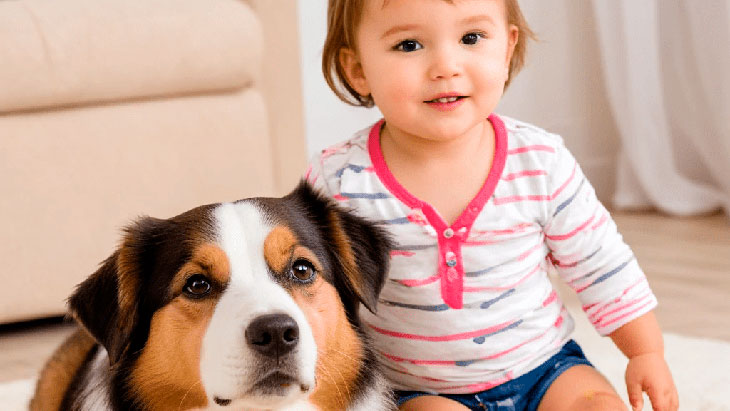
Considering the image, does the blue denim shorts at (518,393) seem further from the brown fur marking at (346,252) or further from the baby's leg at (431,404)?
the brown fur marking at (346,252)

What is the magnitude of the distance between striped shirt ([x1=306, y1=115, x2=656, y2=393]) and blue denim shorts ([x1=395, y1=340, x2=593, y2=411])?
0.01m

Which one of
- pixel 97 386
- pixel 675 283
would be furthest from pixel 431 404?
pixel 675 283

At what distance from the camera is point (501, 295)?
1.53m

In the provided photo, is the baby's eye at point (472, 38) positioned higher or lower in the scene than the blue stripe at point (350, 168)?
higher

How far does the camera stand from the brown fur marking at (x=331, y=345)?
125cm

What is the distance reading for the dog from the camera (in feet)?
3.80

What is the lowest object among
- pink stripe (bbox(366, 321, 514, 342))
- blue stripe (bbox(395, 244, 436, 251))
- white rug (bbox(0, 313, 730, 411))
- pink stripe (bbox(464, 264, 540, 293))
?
white rug (bbox(0, 313, 730, 411))

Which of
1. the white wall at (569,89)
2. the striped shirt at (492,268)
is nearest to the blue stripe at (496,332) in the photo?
the striped shirt at (492,268)

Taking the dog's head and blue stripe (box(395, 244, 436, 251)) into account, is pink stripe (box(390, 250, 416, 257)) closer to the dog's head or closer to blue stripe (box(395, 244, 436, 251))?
blue stripe (box(395, 244, 436, 251))

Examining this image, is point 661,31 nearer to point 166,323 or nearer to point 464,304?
point 464,304

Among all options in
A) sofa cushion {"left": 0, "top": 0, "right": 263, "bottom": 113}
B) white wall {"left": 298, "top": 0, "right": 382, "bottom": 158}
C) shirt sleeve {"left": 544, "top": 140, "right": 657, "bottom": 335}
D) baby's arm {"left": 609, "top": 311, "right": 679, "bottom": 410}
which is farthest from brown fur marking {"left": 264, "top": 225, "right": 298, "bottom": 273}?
Result: white wall {"left": 298, "top": 0, "right": 382, "bottom": 158}

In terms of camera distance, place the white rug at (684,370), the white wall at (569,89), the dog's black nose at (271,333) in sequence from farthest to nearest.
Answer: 1. the white wall at (569,89)
2. the white rug at (684,370)
3. the dog's black nose at (271,333)

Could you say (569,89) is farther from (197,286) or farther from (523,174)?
(197,286)

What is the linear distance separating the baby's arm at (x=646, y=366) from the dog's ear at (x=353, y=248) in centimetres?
43
